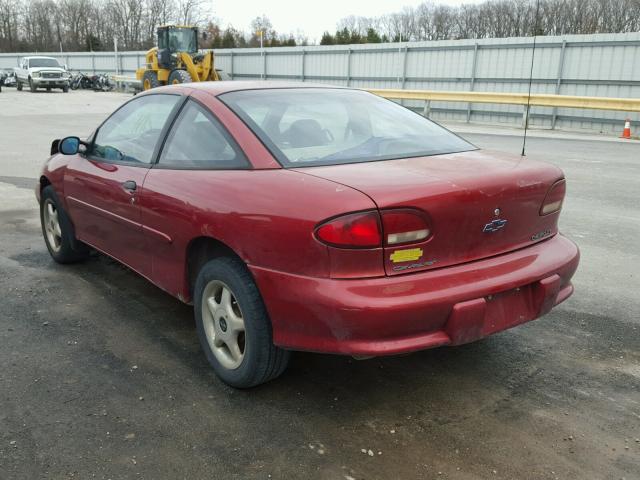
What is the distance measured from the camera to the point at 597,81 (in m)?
18.8

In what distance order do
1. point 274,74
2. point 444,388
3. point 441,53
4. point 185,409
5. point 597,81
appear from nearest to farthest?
point 185,409
point 444,388
point 597,81
point 441,53
point 274,74

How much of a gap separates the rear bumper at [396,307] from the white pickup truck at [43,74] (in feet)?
126

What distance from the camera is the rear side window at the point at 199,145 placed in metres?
3.07

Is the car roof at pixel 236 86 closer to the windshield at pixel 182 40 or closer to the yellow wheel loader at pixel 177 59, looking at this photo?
the yellow wheel loader at pixel 177 59

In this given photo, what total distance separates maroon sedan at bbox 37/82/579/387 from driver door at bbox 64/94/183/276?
20 millimetres

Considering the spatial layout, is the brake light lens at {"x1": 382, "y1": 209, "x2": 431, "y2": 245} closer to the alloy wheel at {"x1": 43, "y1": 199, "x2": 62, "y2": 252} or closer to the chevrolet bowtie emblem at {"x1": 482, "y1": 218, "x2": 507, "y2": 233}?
the chevrolet bowtie emblem at {"x1": 482, "y1": 218, "x2": 507, "y2": 233}

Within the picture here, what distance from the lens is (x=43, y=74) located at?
119 feet

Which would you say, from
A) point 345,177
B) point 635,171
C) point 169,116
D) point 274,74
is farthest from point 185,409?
point 274,74

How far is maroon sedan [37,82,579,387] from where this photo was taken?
2.49m

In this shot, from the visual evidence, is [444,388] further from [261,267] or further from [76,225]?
[76,225]

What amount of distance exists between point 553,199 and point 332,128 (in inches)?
47.7

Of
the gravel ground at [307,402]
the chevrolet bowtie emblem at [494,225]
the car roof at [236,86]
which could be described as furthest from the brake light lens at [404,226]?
the car roof at [236,86]

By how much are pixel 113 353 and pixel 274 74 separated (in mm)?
29660

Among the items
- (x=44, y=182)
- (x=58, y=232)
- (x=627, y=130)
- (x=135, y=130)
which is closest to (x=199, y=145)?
(x=135, y=130)
